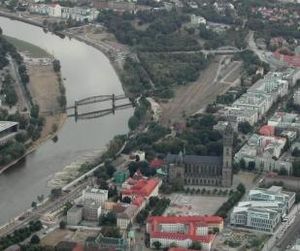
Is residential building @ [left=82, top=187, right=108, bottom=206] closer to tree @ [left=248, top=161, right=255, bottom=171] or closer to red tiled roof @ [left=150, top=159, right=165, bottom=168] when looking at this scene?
red tiled roof @ [left=150, top=159, right=165, bottom=168]

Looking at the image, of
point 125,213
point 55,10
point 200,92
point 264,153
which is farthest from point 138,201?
point 55,10

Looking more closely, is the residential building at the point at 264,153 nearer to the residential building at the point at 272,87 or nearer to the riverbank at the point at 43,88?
the residential building at the point at 272,87

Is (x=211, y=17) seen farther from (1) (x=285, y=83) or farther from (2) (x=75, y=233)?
(2) (x=75, y=233)

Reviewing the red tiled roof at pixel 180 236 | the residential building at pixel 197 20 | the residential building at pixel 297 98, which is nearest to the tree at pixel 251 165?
the red tiled roof at pixel 180 236

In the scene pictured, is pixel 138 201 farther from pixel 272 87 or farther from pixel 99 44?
pixel 99 44

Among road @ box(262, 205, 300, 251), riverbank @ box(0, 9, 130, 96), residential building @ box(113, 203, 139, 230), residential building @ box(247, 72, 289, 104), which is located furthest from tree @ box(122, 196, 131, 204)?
riverbank @ box(0, 9, 130, 96)

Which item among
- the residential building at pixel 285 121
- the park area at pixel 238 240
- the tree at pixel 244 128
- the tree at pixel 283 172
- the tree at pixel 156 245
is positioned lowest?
the park area at pixel 238 240
